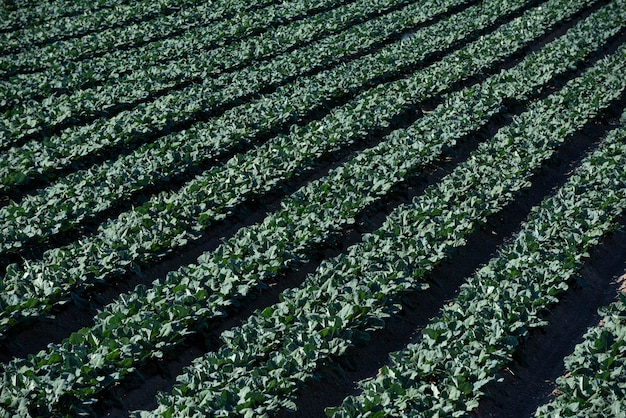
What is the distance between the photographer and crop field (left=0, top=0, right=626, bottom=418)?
6715mm

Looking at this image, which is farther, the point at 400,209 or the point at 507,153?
the point at 507,153

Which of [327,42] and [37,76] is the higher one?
[327,42]

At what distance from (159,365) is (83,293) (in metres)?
1.59

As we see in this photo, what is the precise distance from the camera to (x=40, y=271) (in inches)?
327

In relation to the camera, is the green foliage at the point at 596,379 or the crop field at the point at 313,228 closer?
the green foliage at the point at 596,379

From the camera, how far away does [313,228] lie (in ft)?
29.6

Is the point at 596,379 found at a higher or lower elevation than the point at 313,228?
lower

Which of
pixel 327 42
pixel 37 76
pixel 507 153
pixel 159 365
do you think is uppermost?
pixel 327 42

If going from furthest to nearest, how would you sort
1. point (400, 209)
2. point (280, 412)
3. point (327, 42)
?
point (327, 42), point (400, 209), point (280, 412)

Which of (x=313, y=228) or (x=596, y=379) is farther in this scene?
(x=313, y=228)

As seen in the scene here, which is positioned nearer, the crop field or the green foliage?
the green foliage

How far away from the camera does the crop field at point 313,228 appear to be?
671 centimetres

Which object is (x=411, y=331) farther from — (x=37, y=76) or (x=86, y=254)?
(x=37, y=76)

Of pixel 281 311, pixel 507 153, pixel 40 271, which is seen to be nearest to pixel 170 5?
pixel 507 153
